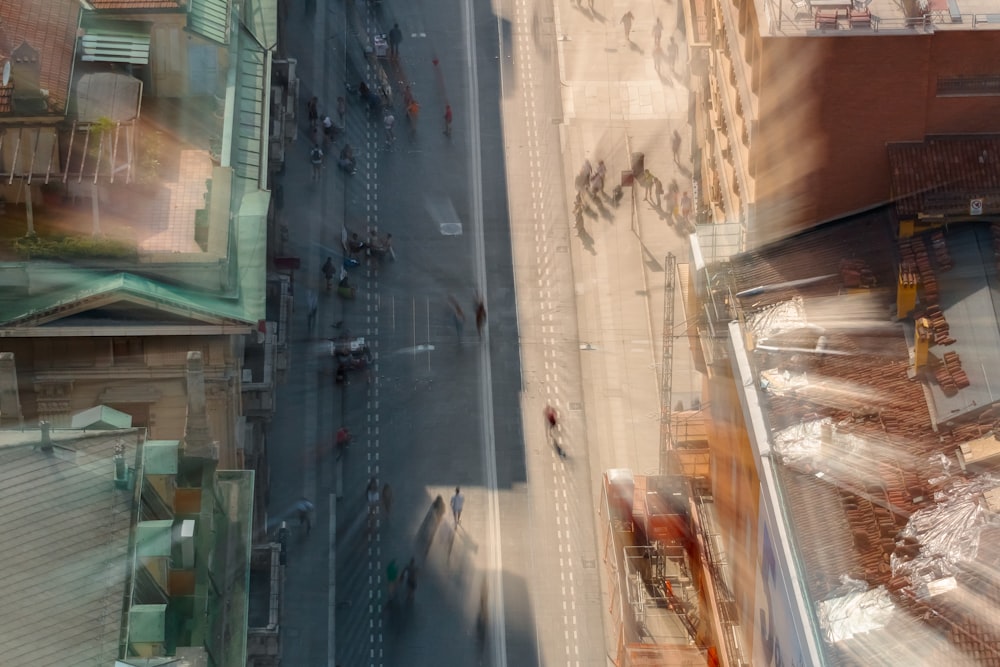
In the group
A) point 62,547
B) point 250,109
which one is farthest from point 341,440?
point 62,547

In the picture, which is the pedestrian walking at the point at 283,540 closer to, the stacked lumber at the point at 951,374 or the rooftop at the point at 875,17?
the stacked lumber at the point at 951,374

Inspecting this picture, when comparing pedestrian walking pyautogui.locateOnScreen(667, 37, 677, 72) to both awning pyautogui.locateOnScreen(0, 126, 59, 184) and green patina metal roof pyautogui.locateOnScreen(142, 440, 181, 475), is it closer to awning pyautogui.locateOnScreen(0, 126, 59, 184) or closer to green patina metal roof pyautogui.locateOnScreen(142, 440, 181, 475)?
awning pyautogui.locateOnScreen(0, 126, 59, 184)

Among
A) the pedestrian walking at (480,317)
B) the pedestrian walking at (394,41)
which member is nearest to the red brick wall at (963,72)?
the pedestrian walking at (480,317)

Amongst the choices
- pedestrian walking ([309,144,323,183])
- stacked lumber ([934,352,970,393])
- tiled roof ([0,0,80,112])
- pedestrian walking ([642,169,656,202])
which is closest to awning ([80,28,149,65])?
tiled roof ([0,0,80,112])

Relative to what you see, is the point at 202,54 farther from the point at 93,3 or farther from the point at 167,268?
the point at 167,268

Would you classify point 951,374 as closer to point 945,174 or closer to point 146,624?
point 945,174

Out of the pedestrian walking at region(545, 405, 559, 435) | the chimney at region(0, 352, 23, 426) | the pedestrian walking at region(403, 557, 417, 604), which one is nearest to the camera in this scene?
the chimney at region(0, 352, 23, 426)
